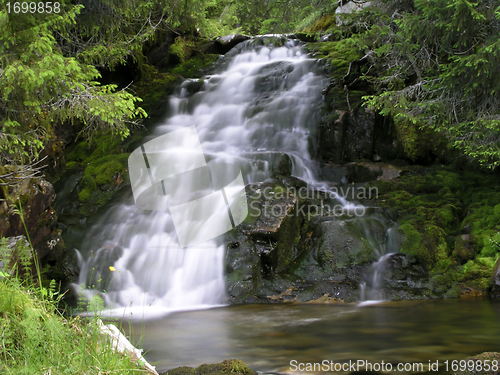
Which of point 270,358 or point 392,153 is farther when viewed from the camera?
point 392,153

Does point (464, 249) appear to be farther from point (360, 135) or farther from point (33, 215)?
point (33, 215)

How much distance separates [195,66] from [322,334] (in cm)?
1335

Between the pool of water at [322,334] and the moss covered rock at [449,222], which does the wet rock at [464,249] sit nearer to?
the moss covered rock at [449,222]

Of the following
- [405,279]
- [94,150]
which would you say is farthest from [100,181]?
[405,279]

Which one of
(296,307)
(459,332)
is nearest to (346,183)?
(296,307)

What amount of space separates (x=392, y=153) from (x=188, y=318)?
26.1 ft

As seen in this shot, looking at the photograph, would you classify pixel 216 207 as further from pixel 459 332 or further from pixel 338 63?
pixel 338 63

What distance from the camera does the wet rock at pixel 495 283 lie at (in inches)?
248

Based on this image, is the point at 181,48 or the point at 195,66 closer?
the point at 195,66

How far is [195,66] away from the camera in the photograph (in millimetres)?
15672

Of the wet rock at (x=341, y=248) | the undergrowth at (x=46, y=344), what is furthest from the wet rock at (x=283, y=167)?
the undergrowth at (x=46, y=344)

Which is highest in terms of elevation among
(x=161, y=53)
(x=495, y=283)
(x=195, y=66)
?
(x=161, y=53)

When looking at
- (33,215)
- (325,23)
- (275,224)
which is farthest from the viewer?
(325,23)

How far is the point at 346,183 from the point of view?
33.3 feet
